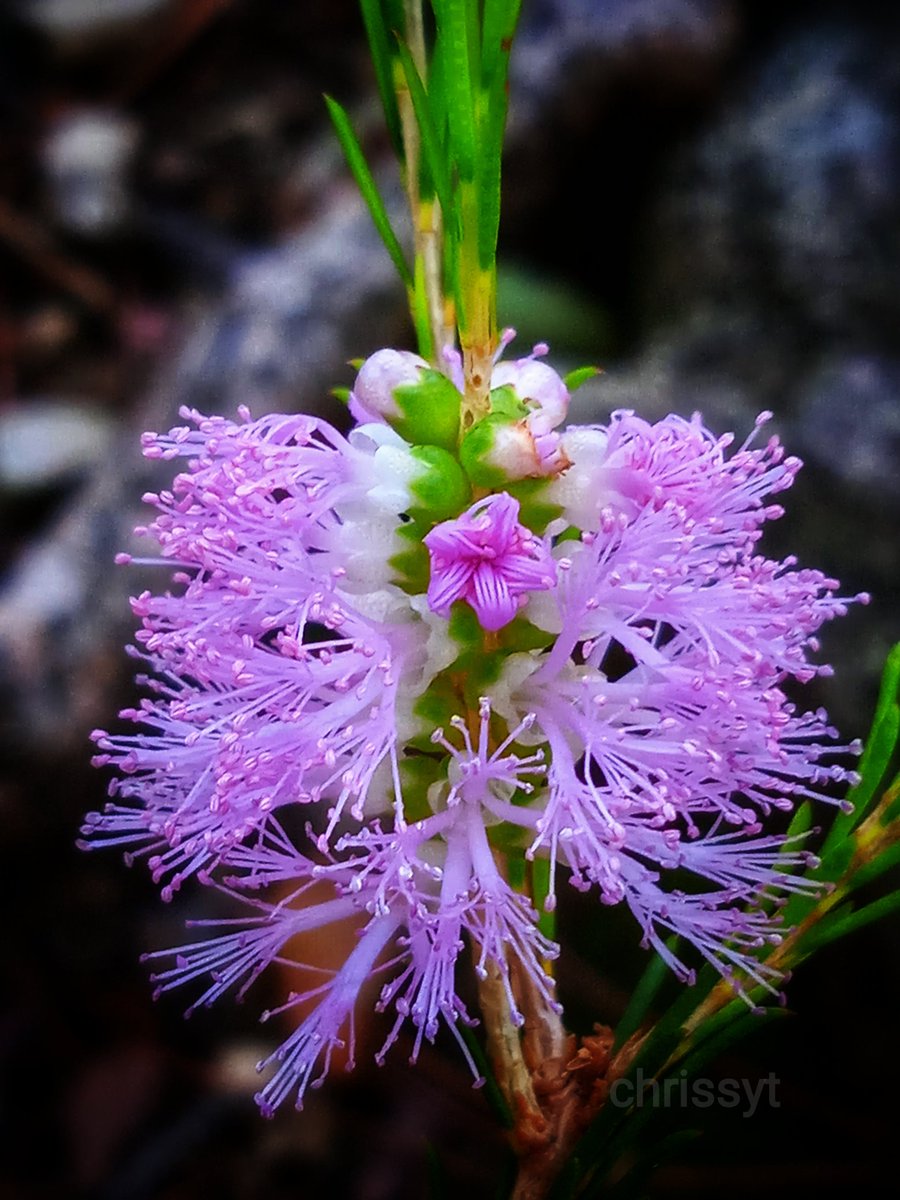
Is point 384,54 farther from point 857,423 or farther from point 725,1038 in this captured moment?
point 857,423

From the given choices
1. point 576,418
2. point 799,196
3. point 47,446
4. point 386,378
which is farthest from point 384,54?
point 47,446

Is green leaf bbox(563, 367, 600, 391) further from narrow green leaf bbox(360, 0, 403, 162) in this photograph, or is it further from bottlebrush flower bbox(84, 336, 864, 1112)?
narrow green leaf bbox(360, 0, 403, 162)

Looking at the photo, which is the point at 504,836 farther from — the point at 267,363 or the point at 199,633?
the point at 267,363

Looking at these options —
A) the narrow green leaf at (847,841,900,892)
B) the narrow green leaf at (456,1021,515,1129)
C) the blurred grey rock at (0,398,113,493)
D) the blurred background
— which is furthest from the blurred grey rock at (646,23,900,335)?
the narrow green leaf at (456,1021,515,1129)

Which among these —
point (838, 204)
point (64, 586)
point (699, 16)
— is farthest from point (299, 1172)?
point (699, 16)

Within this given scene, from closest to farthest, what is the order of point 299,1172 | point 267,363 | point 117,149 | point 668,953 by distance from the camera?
1. point 668,953
2. point 299,1172
3. point 267,363
4. point 117,149

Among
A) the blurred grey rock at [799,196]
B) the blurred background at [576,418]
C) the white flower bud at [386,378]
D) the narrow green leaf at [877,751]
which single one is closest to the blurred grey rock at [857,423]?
the blurred background at [576,418]
